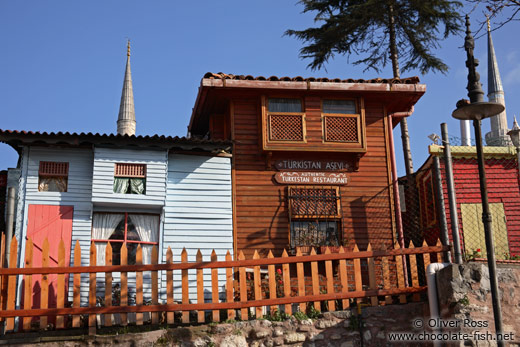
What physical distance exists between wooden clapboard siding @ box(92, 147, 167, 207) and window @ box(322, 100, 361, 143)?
14.3 feet

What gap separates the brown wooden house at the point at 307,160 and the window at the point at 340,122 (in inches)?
1.0

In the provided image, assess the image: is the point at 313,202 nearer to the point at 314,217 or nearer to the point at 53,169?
the point at 314,217

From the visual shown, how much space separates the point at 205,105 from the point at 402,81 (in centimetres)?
530

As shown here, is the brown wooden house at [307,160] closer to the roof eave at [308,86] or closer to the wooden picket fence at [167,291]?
the roof eave at [308,86]

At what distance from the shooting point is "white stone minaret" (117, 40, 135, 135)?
46828mm

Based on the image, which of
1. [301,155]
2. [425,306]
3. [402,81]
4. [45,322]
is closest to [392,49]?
[402,81]

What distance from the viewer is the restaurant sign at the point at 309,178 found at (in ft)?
53.1

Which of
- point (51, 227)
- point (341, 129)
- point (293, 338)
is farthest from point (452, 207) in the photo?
point (51, 227)

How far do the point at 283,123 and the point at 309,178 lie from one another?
1.58 m

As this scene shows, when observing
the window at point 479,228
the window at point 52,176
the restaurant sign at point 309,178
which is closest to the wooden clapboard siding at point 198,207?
the restaurant sign at point 309,178

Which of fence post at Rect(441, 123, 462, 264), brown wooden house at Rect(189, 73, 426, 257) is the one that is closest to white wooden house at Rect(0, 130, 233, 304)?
brown wooden house at Rect(189, 73, 426, 257)

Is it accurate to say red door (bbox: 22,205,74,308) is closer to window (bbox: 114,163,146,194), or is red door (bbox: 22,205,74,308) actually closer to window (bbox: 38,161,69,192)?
window (bbox: 38,161,69,192)

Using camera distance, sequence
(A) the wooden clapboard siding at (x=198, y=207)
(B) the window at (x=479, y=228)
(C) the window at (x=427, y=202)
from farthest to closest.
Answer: (C) the window at (x=427, y=202)
(B) the window at (x=479, y=228)
(A) the wooden clapboard siding at (x=198, y=207)

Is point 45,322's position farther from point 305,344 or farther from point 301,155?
point 301,155
